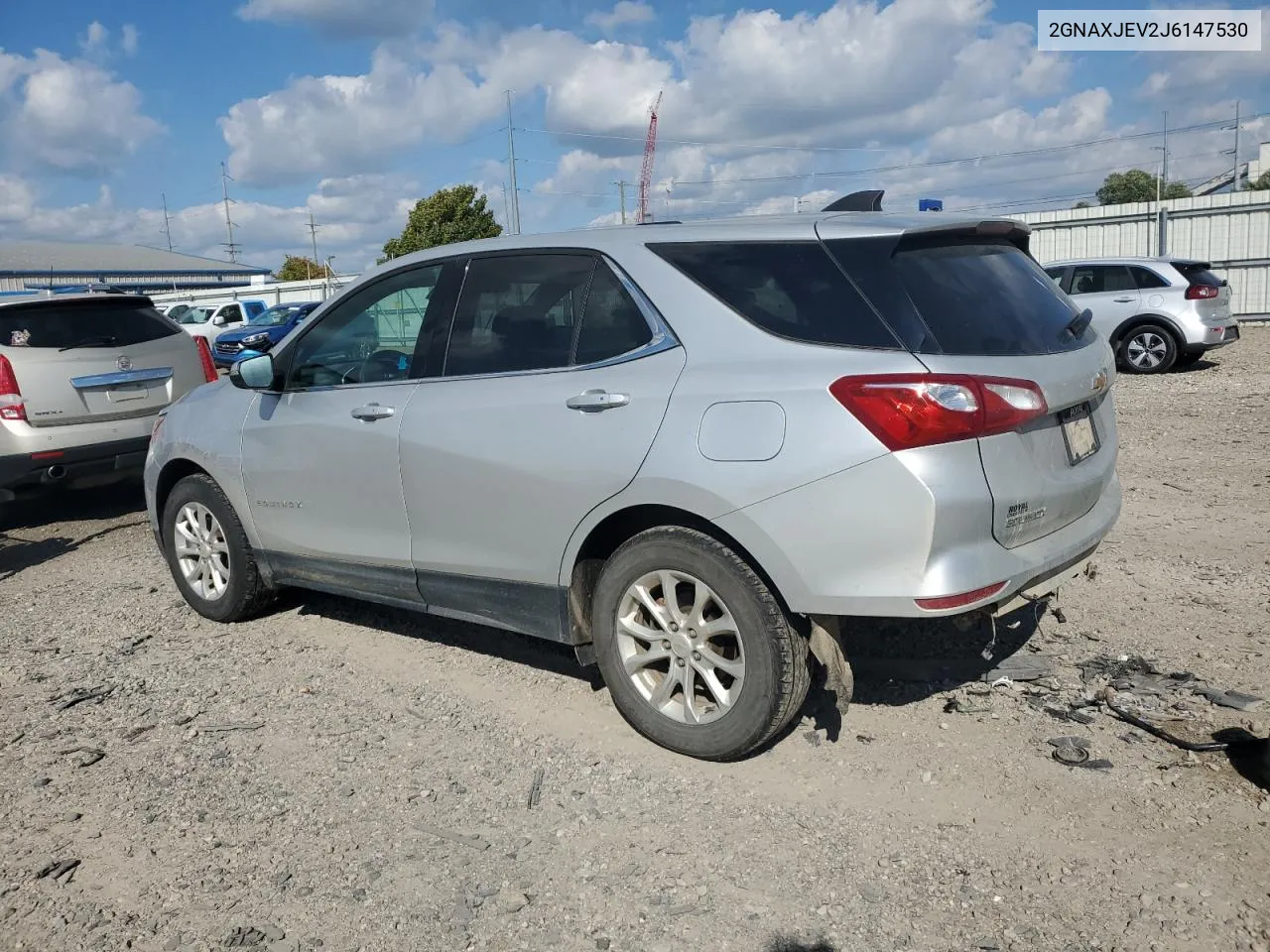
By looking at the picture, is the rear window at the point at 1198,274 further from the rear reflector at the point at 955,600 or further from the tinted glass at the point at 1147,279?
the rear reflector at the point at 955,600

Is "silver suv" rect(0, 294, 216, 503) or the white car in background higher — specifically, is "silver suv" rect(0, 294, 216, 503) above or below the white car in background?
below

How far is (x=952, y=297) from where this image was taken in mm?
3387

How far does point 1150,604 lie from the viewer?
4938 millimetres

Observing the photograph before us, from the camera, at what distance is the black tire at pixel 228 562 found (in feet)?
17.0

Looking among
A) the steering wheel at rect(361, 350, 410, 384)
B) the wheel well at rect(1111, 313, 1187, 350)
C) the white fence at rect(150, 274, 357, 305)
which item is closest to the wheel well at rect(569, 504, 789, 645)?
the steering wheel at rect(361, 350, 410, 384)

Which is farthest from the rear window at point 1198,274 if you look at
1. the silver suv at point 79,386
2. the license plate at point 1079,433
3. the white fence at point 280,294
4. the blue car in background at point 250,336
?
the white fence at point 280,294

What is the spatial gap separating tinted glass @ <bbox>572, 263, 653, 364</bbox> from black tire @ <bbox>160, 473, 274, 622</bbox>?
2311mm

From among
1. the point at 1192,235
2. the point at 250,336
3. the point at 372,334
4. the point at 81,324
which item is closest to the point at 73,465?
the point at 81,324

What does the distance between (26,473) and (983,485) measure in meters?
6.77

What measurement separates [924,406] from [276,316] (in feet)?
89.7

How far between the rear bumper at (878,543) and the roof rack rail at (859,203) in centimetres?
140

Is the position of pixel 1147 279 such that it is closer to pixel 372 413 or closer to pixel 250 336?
pixel 372 413

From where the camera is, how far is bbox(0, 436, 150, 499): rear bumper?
7.31 metres

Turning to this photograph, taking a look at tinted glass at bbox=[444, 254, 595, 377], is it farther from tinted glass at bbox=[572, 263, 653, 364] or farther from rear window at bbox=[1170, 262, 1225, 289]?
rear window at bbox=[1170, 262, 1225, 289]
